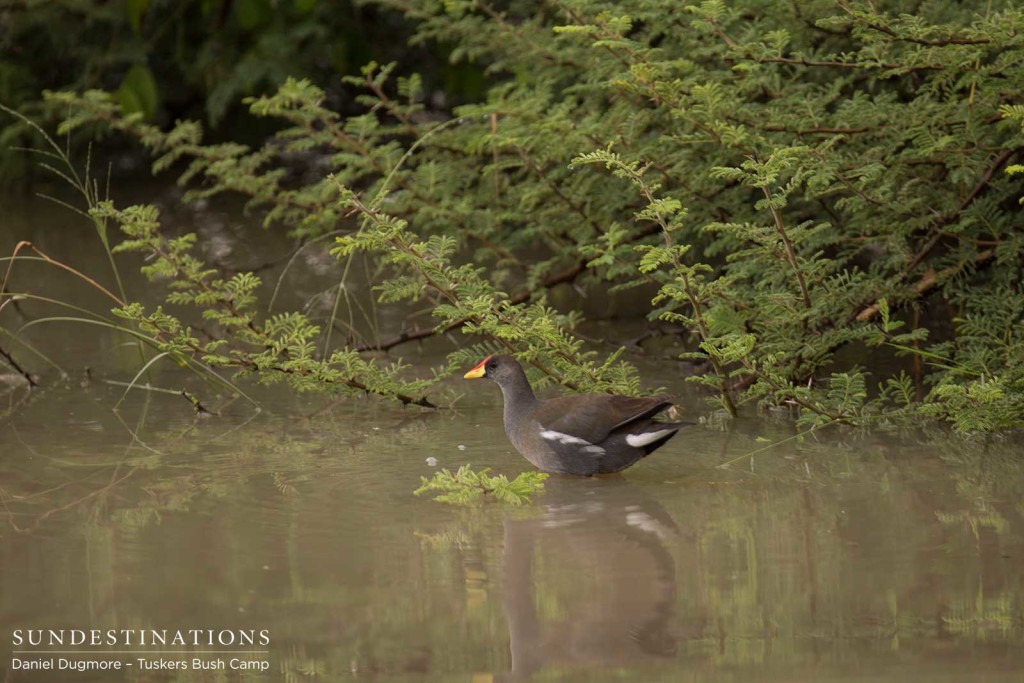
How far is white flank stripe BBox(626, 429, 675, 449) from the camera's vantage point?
495 cm

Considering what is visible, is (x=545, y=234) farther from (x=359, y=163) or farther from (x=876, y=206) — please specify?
(x=876, y=206)

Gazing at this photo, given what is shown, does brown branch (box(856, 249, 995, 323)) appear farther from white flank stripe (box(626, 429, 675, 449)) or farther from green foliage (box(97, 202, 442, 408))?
green foliage (box(97, 202, 442, 408))

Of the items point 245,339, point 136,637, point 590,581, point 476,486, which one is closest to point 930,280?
point 476,486

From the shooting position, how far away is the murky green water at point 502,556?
353 cm

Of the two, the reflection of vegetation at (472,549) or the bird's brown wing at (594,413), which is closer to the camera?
the reflection of vegetation at (472,549)

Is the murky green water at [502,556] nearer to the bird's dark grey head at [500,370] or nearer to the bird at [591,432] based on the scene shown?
the bird at [591,432]

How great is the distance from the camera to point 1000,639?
3.55 meters

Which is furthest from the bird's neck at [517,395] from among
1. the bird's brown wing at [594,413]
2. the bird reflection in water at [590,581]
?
the bird reflection in water at [590,581]

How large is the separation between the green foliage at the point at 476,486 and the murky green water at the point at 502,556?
6 cm

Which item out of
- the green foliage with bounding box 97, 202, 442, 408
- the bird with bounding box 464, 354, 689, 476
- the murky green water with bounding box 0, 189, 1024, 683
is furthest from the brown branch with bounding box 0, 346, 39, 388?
the bird with bounding box 464, 354, 689, 476

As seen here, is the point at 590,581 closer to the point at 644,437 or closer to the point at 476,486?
the point at 476,486

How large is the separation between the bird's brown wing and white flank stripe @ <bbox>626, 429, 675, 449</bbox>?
0.19ft

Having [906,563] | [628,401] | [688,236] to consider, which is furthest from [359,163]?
[906,563]

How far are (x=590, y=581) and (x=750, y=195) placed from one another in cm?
297
